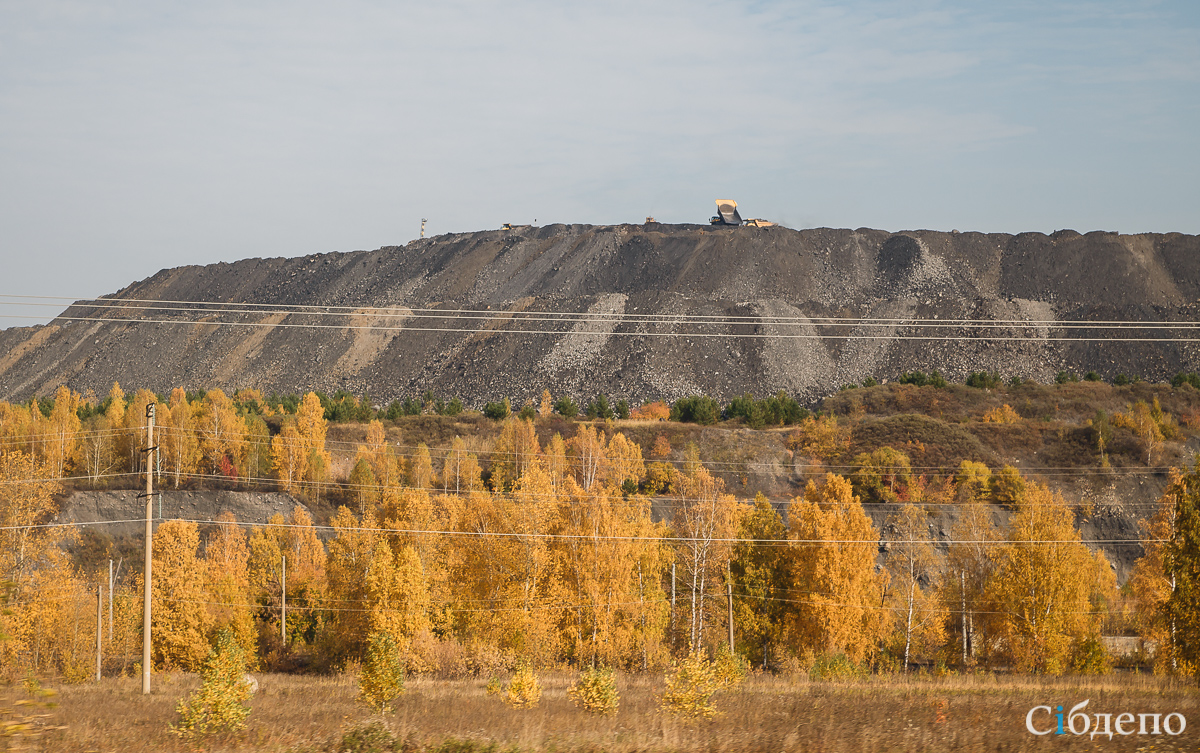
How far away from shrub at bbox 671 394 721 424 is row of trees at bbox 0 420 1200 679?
43.5m

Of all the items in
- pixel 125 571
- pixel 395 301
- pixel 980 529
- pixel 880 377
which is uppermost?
pixel 395 301

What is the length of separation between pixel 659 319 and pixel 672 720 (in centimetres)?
11994

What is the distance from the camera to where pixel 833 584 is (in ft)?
144

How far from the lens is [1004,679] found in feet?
124

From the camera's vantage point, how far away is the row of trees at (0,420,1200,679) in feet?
137

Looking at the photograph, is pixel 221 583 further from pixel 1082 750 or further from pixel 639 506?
pixel 1082 750

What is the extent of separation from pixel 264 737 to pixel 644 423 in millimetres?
78275

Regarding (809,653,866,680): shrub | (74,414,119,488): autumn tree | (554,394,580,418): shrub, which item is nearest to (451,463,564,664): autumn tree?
(809,653,866,680): shrub

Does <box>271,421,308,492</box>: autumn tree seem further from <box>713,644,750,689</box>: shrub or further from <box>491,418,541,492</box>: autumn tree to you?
<box>713,644,750,689</box>: shrub

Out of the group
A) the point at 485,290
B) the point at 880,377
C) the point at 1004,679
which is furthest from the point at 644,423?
the point at 485,290

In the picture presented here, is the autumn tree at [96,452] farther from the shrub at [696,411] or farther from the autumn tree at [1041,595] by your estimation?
the autumn tree at [1041,595]

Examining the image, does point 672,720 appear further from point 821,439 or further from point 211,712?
point 821,439

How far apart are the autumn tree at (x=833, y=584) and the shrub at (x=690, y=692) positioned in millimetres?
22324

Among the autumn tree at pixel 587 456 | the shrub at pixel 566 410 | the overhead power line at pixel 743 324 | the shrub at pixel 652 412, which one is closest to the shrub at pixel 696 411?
the shrub at pixel 652 412
